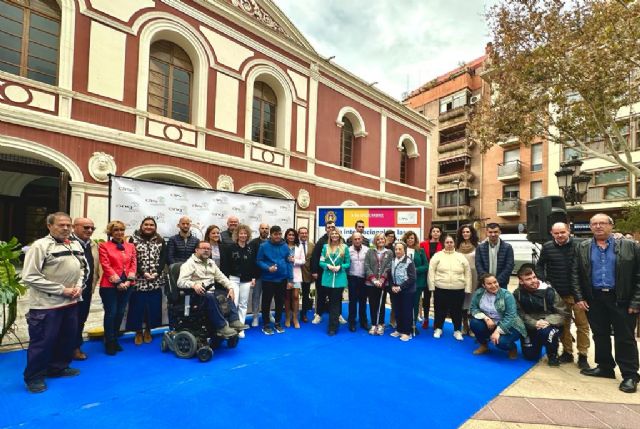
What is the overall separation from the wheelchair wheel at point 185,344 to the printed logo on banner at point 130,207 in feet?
7.45

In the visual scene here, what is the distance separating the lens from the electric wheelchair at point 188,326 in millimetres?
4414

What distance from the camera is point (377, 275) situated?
584 cm

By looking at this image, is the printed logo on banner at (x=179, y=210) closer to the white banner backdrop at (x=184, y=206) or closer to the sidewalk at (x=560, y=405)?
the white banner backdrop at (x=184, y=206)

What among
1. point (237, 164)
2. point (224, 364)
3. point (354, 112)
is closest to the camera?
point (224, 364)

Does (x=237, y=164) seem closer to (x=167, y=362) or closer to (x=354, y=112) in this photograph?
(x=354, y=112)

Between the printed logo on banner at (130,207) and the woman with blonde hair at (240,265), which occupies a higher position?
the printed logo on banner at (130,207)

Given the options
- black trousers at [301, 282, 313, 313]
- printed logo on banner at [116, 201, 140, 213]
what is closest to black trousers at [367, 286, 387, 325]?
black trousers at [301, 282, 313, 313]

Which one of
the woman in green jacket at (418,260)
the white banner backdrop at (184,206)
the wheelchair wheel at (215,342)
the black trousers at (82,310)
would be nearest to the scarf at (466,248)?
the woman in green jacket at (418,260)

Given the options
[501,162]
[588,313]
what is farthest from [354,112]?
[501,162]

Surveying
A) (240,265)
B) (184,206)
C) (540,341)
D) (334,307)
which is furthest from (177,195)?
(540,341)

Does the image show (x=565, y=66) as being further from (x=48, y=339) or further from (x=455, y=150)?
(x=455, y=150)

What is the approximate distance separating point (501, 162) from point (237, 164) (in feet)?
80.3

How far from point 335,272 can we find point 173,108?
7.47 m

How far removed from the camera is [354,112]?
1496 centimetres
